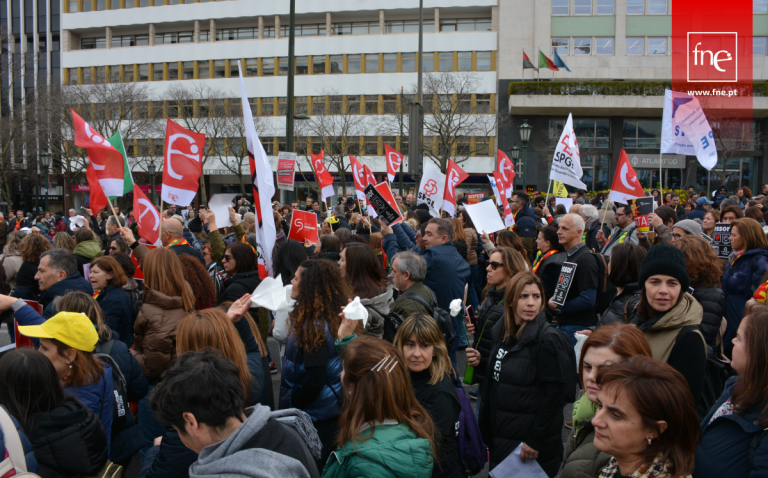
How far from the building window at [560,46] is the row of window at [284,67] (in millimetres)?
4166

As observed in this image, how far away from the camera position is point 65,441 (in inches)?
106

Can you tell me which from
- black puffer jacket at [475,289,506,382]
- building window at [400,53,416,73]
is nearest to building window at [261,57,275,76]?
building window at [400,53,416,73]

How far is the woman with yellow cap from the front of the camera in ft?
10.3

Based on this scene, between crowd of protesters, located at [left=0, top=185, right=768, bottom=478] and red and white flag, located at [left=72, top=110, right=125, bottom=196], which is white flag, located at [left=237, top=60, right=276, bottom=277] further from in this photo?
red and white flag, located at [left=72, top=110, right=125, bottom=196]

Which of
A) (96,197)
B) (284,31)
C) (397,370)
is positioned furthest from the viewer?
(284,31)

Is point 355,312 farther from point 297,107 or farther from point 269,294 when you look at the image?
point 297,107

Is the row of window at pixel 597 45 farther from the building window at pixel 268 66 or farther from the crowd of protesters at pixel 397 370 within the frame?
the crowd of protesters at pixel 397 370

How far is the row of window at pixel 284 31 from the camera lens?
137 ft

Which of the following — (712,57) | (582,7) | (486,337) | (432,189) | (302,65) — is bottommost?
(486,337)

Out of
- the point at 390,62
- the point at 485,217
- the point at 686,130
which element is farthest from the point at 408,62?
the point at 485,217

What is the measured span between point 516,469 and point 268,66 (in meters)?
45.2

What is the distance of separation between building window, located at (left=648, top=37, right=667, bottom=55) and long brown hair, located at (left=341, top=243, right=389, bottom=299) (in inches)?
1551

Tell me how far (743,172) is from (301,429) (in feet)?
142

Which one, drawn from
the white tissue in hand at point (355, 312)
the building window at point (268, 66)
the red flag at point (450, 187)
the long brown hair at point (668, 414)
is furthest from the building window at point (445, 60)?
the long brown hair at point (668, 414)
